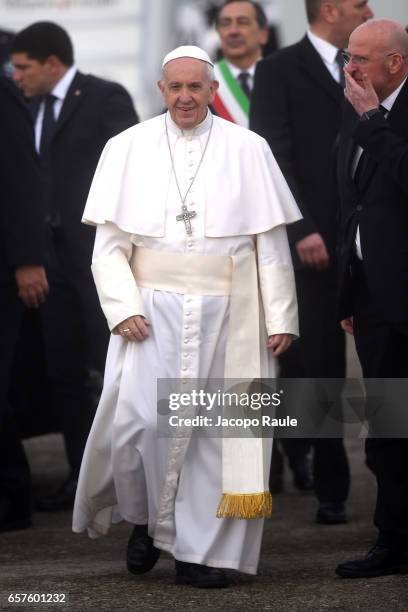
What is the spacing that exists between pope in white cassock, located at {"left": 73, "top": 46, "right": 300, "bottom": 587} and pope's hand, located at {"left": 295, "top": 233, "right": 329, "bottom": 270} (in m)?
0.92

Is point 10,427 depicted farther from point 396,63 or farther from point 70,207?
point 396,63

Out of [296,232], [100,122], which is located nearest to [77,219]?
[100,122]

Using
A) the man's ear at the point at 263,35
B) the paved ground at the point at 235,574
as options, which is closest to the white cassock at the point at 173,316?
the paved ground at the point at 235,574

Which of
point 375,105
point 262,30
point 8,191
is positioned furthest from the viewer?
point 262,30

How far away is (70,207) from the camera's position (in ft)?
25.1

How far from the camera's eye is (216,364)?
6.04 meters

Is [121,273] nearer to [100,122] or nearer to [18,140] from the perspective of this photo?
[18,140]

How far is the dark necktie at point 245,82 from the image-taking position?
26.0ft

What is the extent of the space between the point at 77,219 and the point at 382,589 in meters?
2.63

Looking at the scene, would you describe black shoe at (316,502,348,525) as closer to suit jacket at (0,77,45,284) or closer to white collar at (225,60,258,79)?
suit jacket at (0,77,45,284)

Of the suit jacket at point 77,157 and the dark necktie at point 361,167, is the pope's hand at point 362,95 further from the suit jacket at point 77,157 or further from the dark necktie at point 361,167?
the suit jacket at point 77,157

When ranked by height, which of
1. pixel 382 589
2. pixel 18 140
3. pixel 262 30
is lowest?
pixel 382 589

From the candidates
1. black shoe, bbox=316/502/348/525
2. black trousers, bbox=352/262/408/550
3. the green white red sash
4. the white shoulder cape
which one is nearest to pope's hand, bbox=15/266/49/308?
the white shoulder cape

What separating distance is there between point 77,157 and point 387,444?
7.81 ft
